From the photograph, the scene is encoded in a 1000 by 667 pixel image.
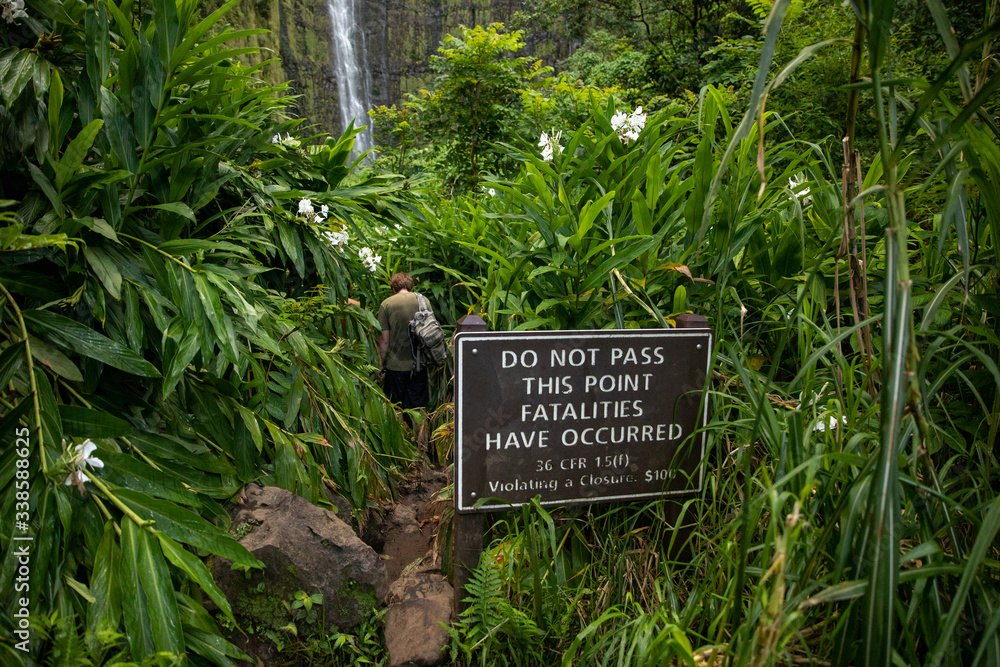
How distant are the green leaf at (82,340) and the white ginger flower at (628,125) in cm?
211

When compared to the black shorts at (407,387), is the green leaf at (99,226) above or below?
above

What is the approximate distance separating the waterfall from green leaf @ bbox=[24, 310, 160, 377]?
19.3 meters

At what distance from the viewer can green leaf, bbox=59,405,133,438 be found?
168 centimetres

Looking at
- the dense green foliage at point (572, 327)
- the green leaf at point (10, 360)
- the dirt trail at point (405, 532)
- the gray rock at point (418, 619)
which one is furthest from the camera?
the dirt trail at point (405, 532)

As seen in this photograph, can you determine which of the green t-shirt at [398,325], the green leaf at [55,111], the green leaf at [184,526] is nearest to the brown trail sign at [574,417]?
the green leaf at [184,526]

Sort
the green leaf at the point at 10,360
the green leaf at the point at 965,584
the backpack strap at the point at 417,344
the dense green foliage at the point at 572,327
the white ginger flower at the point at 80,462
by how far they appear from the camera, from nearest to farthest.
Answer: the green leaf at the point at 965,584 < the dense green foliage at the point at 572,327 < the white ginger flower at the point at 80,462 < the green leaf at the point at 10,360 < the backpack strap at the point at 417,344

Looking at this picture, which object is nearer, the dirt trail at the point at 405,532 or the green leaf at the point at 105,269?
the green leaf at the point at 105,269

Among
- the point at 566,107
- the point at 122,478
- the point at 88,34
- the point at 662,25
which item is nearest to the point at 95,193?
the point at 88,34

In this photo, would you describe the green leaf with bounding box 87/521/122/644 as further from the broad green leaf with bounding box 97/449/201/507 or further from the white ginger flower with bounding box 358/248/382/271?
the white ginger flower with bounding box 358/248/382/271

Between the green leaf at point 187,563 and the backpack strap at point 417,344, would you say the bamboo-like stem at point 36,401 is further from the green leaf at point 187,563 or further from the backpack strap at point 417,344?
the backpack strap at point 417,344

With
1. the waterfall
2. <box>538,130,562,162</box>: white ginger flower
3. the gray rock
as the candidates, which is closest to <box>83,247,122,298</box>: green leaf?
the gray rock

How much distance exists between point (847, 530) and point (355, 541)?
1.62 m

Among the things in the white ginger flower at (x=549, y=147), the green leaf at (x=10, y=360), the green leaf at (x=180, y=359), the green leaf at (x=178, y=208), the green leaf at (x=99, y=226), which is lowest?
the green leaf at (x=180, y=359)

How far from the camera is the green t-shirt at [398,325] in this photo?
4.29 meters
